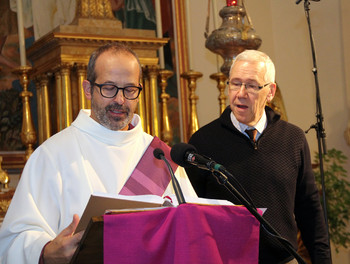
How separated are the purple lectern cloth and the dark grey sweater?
1077 millimetres

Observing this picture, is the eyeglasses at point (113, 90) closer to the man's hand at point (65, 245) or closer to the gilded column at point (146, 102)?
the man's hand at point (65, 245)

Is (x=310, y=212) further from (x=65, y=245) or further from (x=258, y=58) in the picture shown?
(x=65, y=245)

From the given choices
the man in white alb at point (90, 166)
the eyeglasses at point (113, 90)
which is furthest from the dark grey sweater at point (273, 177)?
the eyeglasses at point (113, 90)

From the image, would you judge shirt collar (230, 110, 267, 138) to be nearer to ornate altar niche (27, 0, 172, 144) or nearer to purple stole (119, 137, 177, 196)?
purple stole (119, 137, 177, 196)

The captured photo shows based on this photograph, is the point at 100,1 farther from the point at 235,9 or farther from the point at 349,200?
the point at 349,200

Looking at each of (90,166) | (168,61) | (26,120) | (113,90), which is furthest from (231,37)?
(168,61)

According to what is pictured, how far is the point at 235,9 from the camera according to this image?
177 inches

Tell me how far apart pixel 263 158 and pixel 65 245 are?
5.02 feet

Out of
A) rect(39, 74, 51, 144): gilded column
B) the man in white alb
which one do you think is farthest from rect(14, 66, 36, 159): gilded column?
the man in white alb

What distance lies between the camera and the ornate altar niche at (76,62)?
4.19m

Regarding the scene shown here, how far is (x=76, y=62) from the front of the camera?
4227 mm

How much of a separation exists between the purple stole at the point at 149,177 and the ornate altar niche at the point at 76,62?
115 cm

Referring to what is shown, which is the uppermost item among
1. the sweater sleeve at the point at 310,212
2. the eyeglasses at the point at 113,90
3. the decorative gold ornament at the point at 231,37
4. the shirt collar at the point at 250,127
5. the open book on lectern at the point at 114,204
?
the decorative gold ornament at the point at 231,37

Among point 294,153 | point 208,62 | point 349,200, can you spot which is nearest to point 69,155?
point 294,153
